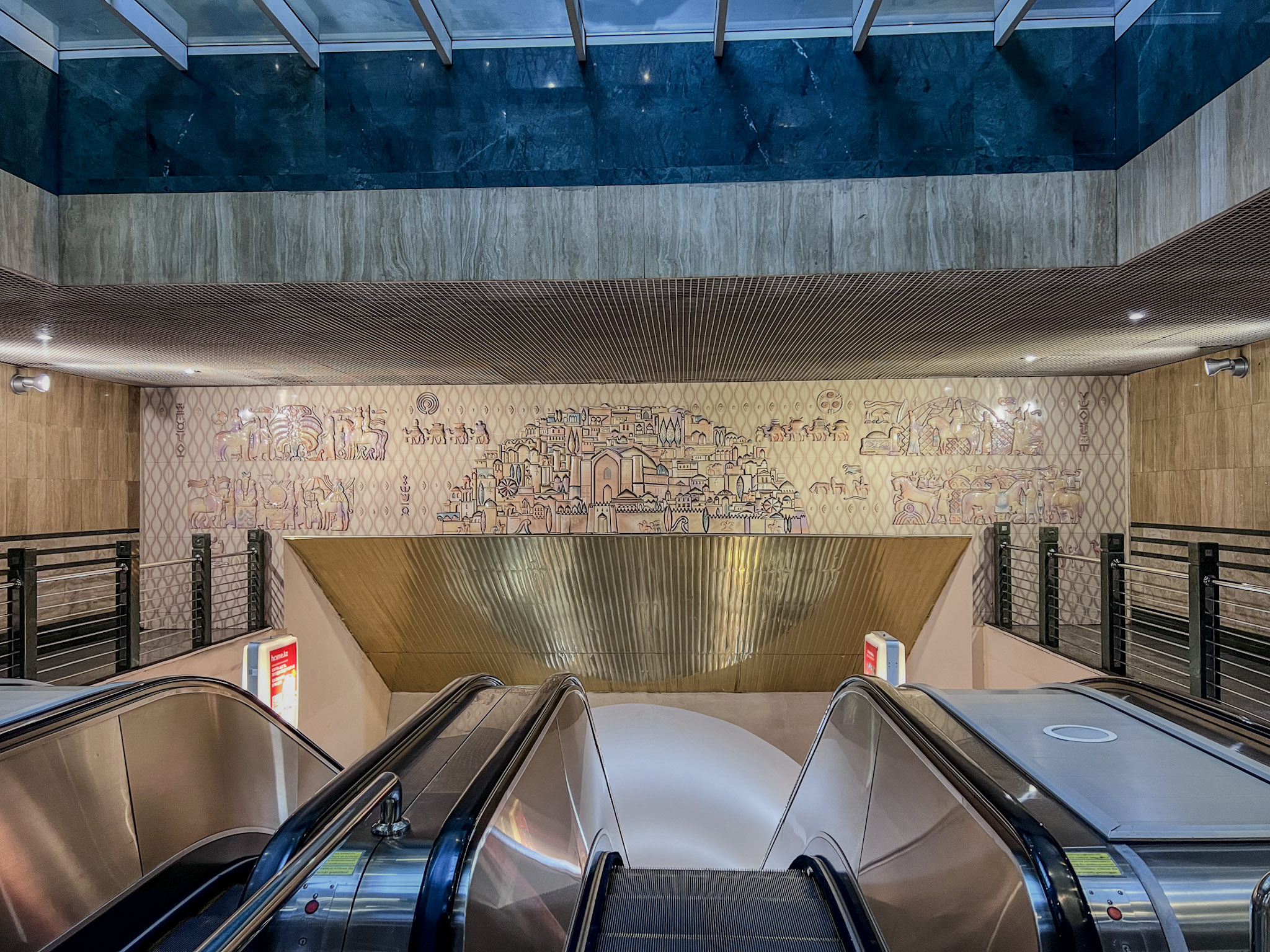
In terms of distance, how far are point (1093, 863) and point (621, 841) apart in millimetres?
2974

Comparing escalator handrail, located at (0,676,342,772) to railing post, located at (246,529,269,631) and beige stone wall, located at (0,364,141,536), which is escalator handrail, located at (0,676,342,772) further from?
beige stone wall, located at (0,364,141,536)

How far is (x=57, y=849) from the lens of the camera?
290 cm

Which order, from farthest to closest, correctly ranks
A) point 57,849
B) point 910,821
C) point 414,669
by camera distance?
point 414,669, point 57,849, point 910,821

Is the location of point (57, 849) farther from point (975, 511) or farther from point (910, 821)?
point (975, 511)

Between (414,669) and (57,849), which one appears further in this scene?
(414,669)

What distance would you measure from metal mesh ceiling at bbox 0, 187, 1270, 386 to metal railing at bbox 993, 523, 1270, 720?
1688mm

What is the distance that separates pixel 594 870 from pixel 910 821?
138cm

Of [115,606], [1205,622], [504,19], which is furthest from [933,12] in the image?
[115,606]

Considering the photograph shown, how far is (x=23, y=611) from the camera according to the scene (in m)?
5.50

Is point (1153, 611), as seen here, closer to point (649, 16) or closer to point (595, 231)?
point (595, 231)

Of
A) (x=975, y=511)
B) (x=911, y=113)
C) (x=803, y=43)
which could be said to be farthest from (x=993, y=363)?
(x=803, y=43)

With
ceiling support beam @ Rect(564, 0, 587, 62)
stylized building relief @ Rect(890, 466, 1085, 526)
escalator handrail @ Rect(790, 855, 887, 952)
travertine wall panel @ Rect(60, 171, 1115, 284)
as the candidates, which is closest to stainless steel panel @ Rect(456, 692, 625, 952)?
escalator handrail @ Rect(790, 855, 887, 952)

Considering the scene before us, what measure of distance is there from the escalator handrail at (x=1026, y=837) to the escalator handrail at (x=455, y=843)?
117cm

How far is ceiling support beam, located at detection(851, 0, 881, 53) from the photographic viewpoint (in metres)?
4.43
